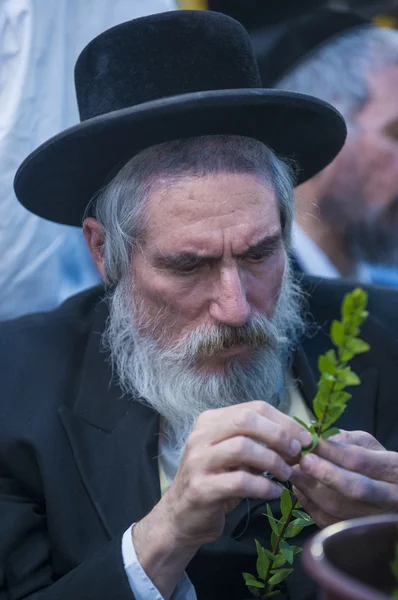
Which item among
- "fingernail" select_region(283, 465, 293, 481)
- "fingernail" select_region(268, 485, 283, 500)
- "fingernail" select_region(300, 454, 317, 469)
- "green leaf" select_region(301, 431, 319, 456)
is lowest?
"fingernail" select_region(268, 485, 283, 500)

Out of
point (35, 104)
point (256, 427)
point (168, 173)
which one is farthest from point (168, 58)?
point (256, 427)

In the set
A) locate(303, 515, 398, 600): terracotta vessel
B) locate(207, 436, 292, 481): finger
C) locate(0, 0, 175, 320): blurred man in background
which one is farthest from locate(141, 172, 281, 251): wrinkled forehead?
locate(303, 515, 398, 600): terracotta vessel

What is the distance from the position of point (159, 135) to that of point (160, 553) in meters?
1.19

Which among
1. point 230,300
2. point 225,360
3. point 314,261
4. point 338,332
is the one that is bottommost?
point 314,261

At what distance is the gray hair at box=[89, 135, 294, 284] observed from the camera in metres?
2.68

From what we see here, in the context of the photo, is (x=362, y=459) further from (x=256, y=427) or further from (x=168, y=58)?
(x=168, y=58)

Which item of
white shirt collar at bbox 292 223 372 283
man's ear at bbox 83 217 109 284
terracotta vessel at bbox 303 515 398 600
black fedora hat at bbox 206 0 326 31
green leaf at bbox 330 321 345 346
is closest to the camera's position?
terracotta vessel at bbox 303 515 398 600

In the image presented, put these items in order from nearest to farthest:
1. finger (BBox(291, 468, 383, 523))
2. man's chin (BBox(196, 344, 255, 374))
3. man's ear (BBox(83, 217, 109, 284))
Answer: finger (BBox(291, 468, 383, 523)), man's chin (BBox(196, 344, 255, 374)), man's ear (BBox(83, 217, 109, 284))

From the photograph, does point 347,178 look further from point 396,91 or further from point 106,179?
point 106,179

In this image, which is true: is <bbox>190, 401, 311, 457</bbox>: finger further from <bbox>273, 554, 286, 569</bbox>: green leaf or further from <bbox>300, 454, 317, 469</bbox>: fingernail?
<bbox>273, 554, 286, 569</bbox>: green leaf

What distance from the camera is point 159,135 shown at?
8.83ft

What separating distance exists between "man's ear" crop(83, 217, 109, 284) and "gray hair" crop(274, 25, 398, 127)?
169cm

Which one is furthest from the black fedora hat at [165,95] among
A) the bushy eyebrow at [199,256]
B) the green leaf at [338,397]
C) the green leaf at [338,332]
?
the green leaf at [338,332]

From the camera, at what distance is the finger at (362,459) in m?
1.91
